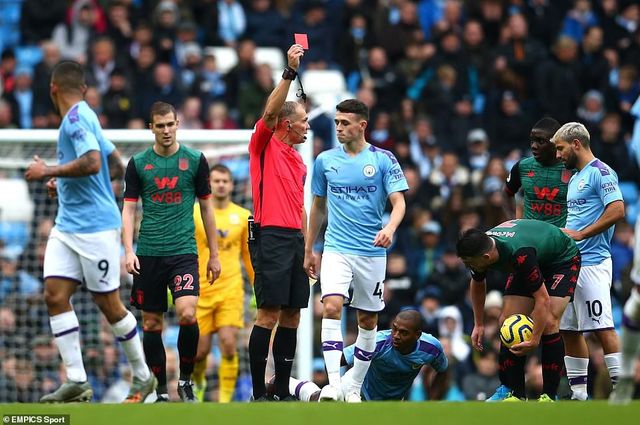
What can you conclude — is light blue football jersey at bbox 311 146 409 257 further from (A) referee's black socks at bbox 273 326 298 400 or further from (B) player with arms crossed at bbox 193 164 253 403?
(B) player with arms crossed at bbox 193 164 253 403

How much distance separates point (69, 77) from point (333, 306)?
116 inches

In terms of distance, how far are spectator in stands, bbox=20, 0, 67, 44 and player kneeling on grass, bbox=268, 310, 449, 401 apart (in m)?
11.1

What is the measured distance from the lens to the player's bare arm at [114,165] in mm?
11484

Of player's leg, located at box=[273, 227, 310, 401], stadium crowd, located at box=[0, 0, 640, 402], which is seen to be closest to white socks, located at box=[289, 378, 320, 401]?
player's leg, located at box=[273, 227, 310, 401]

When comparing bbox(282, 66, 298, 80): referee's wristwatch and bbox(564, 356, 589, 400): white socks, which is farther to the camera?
bbox(564, 356, 589, 400): white socks

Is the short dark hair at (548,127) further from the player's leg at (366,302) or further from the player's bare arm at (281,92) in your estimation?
the player's bare arm at (281,92)

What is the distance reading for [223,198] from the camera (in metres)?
14.1

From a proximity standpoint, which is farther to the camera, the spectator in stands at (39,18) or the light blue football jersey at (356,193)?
the spectator in stands at (39,18)

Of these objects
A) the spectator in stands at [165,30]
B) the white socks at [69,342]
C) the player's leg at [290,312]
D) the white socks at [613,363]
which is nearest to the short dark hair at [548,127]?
the white socks at [613,363]

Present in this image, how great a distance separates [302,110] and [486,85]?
1134 cm

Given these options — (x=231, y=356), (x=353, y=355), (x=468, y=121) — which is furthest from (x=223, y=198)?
(x=468, y=121)

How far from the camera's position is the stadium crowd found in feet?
56.9

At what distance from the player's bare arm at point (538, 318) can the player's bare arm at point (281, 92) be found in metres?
2.60

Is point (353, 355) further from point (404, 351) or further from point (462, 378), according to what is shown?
point (462, 378)
